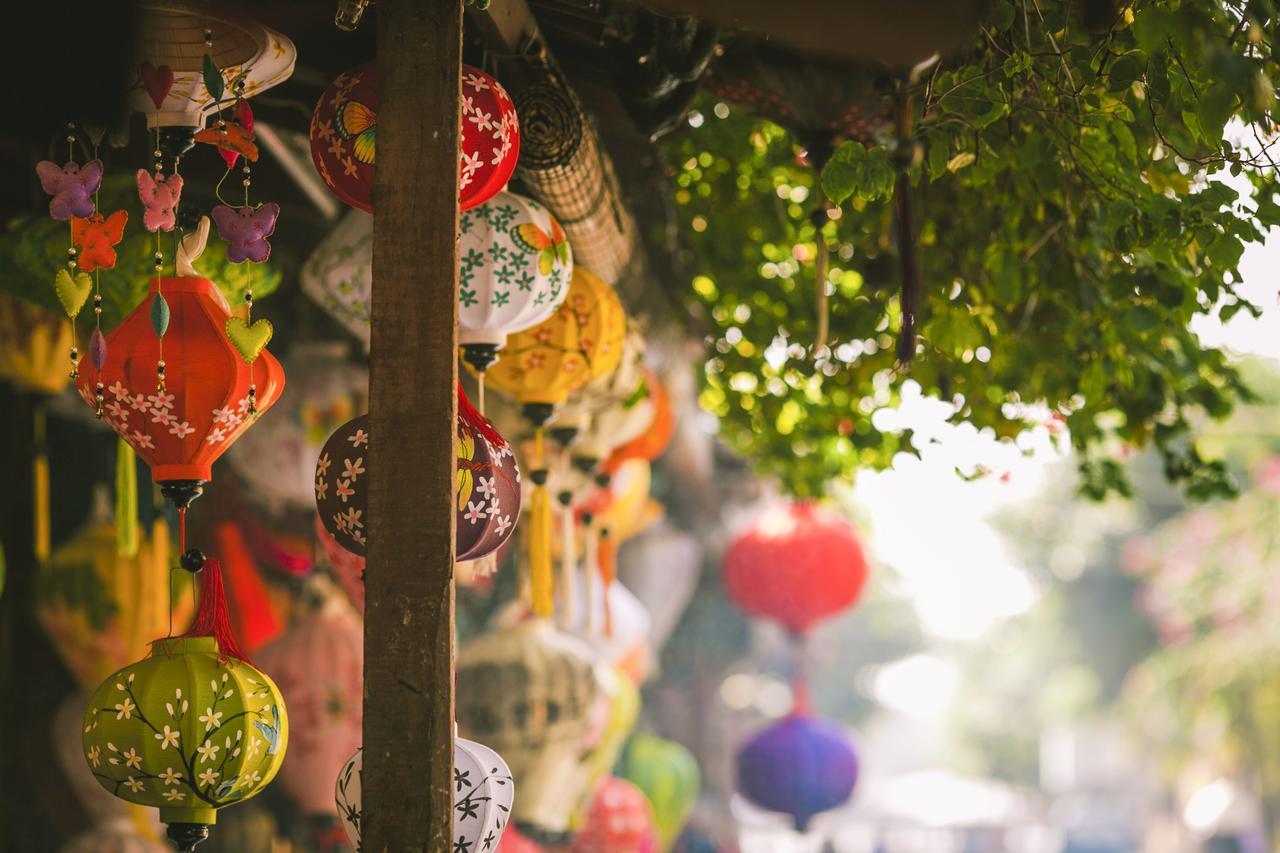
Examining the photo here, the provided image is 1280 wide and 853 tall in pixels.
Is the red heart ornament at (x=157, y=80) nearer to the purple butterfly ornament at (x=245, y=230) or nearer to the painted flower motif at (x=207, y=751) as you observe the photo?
the purple butterfly ornament at (x=245, y=230)

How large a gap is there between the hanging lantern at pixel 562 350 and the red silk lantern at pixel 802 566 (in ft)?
10.7

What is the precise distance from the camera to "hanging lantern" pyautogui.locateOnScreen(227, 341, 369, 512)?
393 centimetres

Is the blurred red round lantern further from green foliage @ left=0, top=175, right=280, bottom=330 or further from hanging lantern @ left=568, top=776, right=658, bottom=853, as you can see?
hanging lantern @ left=568, top=776, right=658, bottom=853

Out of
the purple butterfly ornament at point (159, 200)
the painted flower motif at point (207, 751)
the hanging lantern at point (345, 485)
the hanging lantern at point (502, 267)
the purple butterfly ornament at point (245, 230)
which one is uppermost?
the hanging lantern at point (502, 267)

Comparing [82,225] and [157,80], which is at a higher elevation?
[157,80]

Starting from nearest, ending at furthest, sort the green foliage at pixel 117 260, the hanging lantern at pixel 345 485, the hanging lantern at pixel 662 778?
the hanging lantern at pixel 345 485 < the green foliage at pixel 117 260 < the hanging lantern at pixel 662 778

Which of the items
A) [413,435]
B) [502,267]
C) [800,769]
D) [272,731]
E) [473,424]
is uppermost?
[502,267]

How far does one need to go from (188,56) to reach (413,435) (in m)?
0.78

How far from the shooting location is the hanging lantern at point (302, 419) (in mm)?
3930

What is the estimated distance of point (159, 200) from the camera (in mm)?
2152

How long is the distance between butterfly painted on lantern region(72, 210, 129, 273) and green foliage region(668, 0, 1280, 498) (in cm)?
107

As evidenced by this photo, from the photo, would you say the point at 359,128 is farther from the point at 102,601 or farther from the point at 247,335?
the point at 102,601

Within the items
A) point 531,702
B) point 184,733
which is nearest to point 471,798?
point 184,733

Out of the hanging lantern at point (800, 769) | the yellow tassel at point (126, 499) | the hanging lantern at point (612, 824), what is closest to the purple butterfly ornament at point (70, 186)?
the yellow tassel at point (126, 499)
